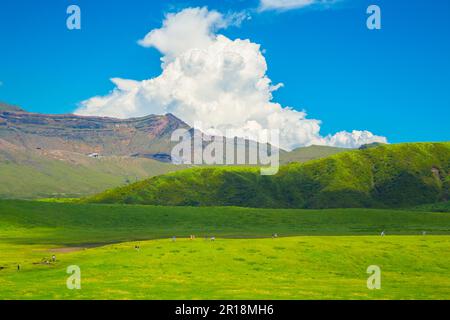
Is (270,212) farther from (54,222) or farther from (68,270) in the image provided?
(68,270)

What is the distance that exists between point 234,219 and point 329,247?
341 feet

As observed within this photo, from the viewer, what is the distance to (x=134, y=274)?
59688 millimetres
